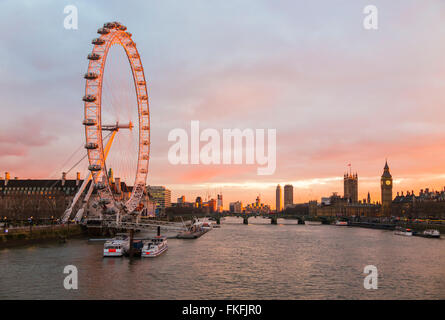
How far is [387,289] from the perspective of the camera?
33438 mm

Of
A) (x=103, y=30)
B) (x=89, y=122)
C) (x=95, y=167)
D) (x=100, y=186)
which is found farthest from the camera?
(x=100, y=186)

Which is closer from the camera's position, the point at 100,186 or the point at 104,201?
the point at 100,186

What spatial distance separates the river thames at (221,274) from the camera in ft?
102

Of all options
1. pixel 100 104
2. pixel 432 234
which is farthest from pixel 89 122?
pixel 432 234

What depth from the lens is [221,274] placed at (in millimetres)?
39156

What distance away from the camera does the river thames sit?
102ft

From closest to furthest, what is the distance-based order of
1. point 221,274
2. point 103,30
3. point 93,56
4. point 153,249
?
point 221,274, point 153,249, point 93,56, point 103,30

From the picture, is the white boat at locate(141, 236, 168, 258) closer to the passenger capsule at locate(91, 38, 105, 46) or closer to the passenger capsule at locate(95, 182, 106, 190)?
the passenger capsule at locate(95, 182, 106, 190)

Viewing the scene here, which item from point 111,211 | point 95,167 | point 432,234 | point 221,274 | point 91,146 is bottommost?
point 432,234

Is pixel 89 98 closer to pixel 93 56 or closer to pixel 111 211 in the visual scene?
pixel 93 56

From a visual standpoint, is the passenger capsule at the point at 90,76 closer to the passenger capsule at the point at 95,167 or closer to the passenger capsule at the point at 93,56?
the passenger capsule at the point at 93,56

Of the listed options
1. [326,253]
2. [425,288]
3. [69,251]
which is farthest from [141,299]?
[326,253]

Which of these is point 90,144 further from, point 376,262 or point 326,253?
point 376,262

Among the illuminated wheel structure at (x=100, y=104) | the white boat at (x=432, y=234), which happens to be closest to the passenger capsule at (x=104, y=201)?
the illuminated wheel structure at (x=100, y=104)
